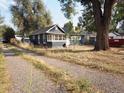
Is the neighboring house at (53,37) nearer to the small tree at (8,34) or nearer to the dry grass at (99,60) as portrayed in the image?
the small tree at (8,34)

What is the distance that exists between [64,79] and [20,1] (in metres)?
58.5

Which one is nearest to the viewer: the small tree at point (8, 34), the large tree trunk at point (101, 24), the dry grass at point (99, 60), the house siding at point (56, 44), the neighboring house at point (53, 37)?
the dry grass at point (99, 60)

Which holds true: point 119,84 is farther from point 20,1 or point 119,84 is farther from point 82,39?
point 82,39

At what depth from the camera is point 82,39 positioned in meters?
73.8

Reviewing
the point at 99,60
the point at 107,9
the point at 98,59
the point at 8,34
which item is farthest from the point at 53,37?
the point at 99,60

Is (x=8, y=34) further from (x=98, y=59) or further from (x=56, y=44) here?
(x=98, y=59)

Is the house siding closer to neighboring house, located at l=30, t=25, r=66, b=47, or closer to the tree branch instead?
neighboring house, located at l=30, t=25, r=66, b=47

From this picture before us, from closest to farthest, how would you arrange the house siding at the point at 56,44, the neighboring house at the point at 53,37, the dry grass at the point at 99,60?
the dry grass at the point at 99,60, the house siding at the point at 56,44, the neighboring house at the point at 53,37

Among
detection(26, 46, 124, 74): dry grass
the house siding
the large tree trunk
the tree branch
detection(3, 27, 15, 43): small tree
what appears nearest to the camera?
detection(26, 46, 124, 74): dry grass

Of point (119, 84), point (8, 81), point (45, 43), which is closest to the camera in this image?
point (119, 84)

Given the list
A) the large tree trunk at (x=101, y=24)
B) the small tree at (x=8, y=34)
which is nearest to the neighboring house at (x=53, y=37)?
the large tree trunk at (x=101, y=24)

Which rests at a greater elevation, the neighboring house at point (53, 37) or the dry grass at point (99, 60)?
the neighboring house at point (53, 37)

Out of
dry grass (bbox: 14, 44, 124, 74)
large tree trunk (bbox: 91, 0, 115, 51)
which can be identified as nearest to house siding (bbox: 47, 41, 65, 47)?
large tree trunk (bbox: 91, 0, 115, 51)

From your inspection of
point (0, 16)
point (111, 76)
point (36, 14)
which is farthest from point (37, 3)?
point (111, 76)
